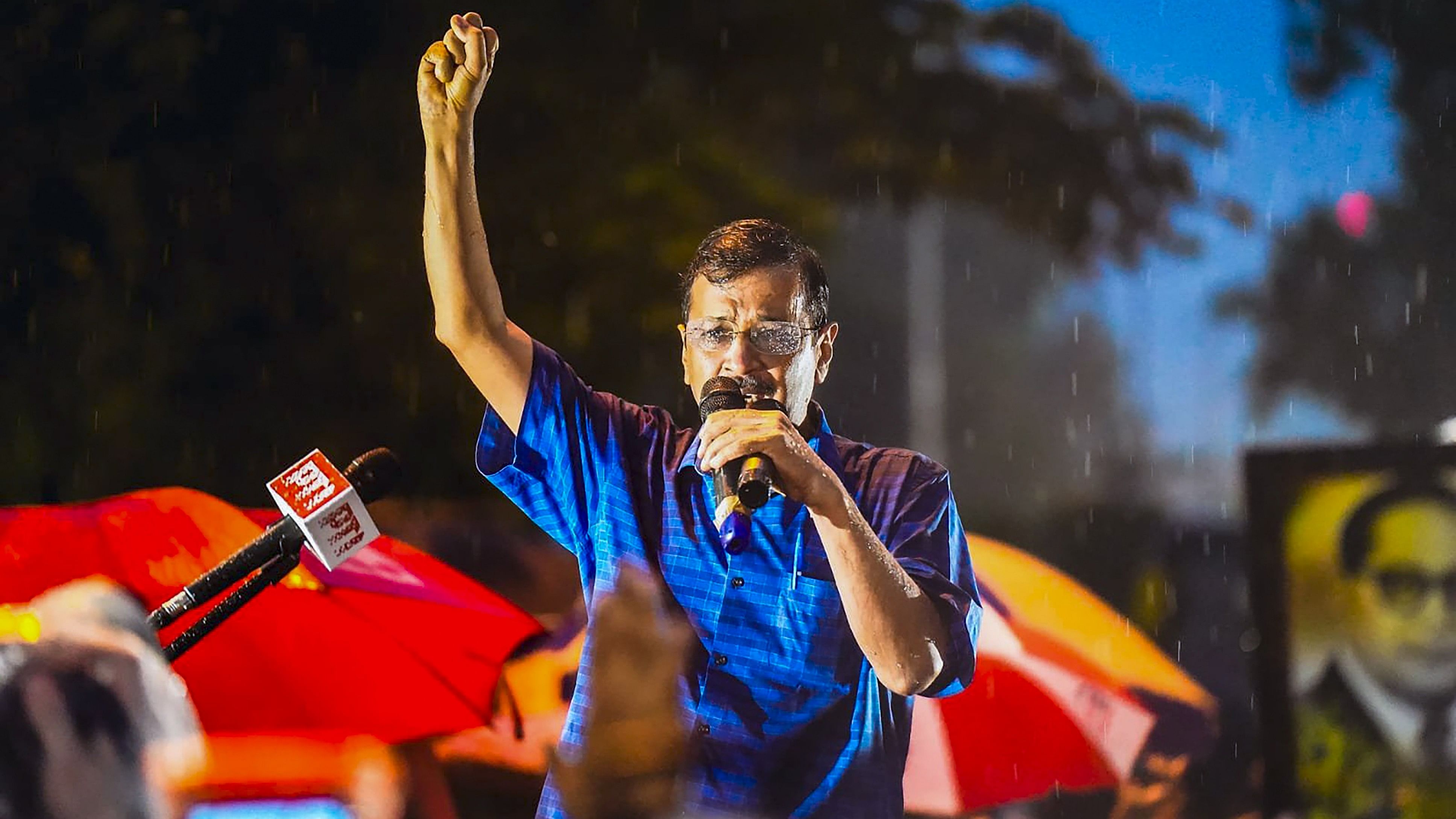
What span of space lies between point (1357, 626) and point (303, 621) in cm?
226

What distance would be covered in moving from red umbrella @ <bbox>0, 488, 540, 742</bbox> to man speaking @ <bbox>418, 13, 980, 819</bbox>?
1.86 feet

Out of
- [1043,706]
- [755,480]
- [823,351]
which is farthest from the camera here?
[1043,706]

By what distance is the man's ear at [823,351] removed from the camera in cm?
250

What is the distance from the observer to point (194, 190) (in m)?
3.08

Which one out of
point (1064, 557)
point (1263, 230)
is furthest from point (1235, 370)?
point (1064, 557)

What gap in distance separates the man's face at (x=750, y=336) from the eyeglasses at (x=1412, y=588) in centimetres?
147

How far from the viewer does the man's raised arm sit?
7.18 ft

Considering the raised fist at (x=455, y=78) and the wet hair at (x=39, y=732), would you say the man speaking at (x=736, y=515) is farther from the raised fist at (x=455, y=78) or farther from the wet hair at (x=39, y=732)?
the wet hair at (x=39, y=732)

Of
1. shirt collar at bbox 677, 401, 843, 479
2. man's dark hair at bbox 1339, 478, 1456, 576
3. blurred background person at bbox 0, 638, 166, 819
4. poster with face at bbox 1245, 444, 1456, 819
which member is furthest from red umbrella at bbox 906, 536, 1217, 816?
blurred background person at bbox 0, 638, 166, 819

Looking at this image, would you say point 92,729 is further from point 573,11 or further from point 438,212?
point 573,11

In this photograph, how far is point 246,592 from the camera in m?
2.44

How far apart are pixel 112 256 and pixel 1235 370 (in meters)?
2.49

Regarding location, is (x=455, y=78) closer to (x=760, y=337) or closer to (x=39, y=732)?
(x=760, y=337)

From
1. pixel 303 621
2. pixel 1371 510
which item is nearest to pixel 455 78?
pixel 303 621
